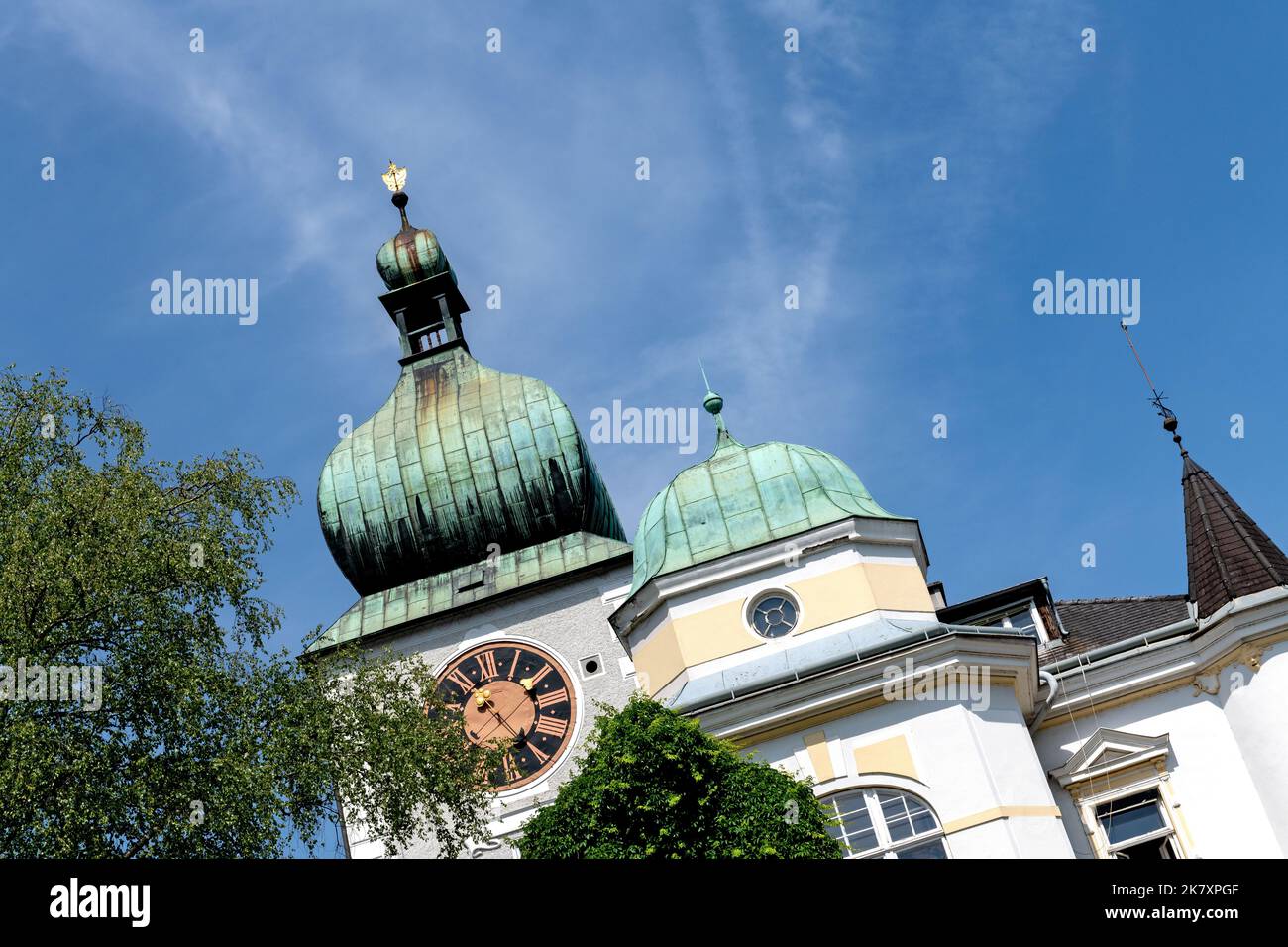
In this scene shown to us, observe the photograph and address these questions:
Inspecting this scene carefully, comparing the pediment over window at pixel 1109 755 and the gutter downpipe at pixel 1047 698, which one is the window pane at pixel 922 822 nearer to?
the pediment over window at pixel 1109 755

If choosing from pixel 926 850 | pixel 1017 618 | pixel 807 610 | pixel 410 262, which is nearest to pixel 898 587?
pixel 807 610

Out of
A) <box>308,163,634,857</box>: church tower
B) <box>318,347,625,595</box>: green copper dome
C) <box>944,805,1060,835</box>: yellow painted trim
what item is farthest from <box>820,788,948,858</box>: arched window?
<box>318,347,625,595</box>: green copper dome

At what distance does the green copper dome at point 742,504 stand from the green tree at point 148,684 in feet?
18.6

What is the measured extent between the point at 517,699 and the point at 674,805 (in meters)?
13.0

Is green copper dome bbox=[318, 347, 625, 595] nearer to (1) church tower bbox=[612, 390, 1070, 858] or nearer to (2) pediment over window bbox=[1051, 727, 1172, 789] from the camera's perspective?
(1) church tower bbox=[612, 390, 1070, 858]

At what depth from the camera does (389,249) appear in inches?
1531

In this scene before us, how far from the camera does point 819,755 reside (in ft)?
66.4

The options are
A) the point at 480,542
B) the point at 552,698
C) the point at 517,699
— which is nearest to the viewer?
the point at 552,698

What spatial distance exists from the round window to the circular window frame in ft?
0.04

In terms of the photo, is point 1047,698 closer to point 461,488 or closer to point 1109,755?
point 1109,755
